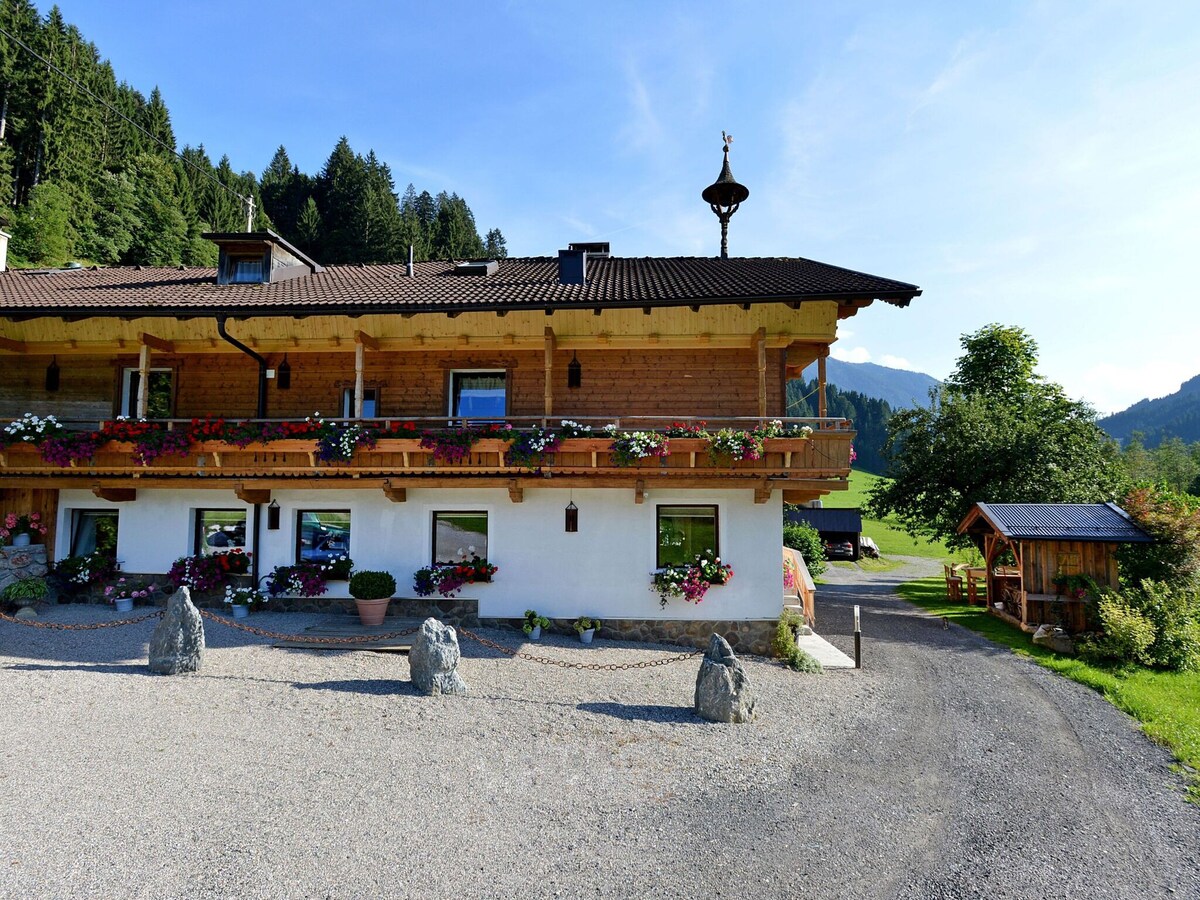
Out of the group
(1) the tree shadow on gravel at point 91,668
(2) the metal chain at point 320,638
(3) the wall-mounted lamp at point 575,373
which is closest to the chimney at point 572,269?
(3) the wall-mounted lamp at point 575,373

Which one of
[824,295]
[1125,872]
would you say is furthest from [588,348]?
[1125,872]

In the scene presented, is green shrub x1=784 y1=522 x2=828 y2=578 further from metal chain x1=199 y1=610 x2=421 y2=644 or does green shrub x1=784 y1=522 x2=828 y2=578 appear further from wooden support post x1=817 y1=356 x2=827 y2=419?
metal chain x1=199 y1=610 x2=421 y2=644

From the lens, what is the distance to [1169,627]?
623 inches

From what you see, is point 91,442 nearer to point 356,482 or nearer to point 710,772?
point 356,482

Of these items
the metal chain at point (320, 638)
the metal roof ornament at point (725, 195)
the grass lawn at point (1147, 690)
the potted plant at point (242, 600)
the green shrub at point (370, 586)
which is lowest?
the grass lawn at point (1147, 690)

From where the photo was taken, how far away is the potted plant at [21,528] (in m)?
14.7

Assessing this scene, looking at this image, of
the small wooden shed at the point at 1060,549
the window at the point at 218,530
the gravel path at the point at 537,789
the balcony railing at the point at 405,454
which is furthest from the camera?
the small wooden shed at the point at 1060,549

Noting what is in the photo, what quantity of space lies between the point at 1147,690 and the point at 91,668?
64.1ft

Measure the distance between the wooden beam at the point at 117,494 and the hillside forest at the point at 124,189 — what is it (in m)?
33.1

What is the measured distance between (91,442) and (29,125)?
58049 millimetres

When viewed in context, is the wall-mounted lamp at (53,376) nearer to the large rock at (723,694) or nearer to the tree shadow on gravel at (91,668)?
the tree shadow on gravel at (91,668)

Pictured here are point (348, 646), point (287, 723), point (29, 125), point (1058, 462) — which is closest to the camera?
point (287, 723)

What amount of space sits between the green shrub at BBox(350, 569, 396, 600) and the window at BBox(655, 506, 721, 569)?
226 inches

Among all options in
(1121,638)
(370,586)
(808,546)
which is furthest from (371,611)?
(808,546)
